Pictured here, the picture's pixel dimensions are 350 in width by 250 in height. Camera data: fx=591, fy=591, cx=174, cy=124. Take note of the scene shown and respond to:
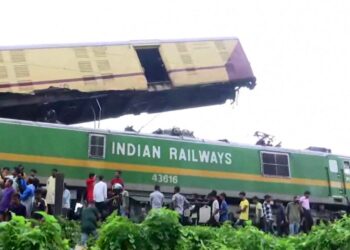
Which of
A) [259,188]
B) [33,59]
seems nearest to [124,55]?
[33,59]

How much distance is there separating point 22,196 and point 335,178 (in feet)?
36.2

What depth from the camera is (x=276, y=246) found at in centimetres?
579

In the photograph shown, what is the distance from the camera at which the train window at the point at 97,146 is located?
16.0 m

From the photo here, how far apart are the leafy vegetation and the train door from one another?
12928 millimetres

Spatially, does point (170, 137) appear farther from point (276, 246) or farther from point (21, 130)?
point (276, 246)

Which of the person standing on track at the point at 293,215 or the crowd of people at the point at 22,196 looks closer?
the crowd of people at the point at 22,196

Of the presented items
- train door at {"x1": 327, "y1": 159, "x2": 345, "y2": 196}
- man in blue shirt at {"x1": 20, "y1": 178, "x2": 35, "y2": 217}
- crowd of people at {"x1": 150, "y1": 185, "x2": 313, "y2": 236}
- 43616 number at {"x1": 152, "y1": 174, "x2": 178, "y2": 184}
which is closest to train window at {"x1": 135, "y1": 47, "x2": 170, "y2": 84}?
43616 number at {"x1": 152, "y1": 174, "x2": 178, "y2": 184}

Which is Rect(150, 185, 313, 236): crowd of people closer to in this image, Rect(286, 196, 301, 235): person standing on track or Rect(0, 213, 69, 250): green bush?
Rect(286, 196, 301, 235): person standing on track

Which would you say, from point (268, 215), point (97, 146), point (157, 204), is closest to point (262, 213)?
point (268, 215)

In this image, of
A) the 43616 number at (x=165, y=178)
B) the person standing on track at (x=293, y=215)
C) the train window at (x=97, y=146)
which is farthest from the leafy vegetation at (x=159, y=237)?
the 43616 number at (x=165, y=178)

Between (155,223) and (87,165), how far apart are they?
1083 centimetres

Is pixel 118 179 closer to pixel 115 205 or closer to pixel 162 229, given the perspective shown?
pixel 115 205

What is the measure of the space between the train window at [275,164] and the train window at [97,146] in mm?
5054

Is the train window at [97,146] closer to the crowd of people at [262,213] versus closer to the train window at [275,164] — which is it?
the crowd of people at [262,213]
